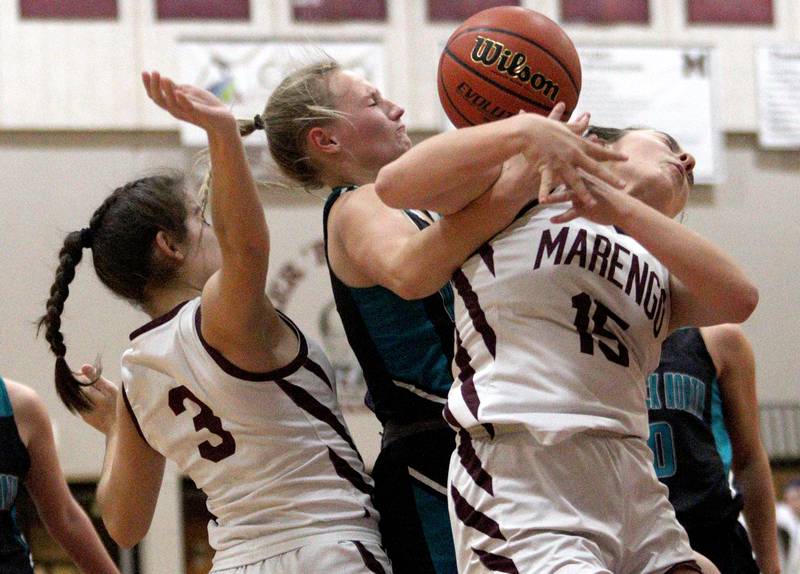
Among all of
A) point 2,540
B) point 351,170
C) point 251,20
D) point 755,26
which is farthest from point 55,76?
point 351,170

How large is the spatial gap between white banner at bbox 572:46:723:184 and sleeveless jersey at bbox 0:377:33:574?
841 centimetres

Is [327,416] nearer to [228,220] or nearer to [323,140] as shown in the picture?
[228,220]

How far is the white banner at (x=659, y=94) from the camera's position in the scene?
11484mm

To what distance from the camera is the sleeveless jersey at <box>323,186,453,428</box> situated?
112 inches

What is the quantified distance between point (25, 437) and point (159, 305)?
1095mm

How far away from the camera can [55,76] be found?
10.6 meters

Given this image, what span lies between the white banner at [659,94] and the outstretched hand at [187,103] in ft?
30.3

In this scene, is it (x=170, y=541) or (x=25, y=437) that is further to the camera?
(x=170, y=541)

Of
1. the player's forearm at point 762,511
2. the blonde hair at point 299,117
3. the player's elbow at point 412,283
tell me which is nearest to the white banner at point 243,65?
the player's forearm at point 762,511

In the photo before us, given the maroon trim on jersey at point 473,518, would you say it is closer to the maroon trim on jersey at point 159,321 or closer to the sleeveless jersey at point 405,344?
the sleeveless jersey at point 405,344

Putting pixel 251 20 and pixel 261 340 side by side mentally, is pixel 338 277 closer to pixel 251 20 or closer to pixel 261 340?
pixel 261 340

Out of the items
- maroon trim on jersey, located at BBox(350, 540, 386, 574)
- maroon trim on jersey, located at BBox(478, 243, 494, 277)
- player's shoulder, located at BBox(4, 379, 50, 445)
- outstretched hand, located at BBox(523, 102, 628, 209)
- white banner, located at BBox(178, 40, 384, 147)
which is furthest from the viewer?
white banner, located at BBox(178, 40, 384, 147)

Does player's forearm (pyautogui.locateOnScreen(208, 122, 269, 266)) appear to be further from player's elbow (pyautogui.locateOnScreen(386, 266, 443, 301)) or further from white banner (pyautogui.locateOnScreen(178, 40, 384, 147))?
white banner (pyautogui.locateOnScreen(178, 40, 384, 147))

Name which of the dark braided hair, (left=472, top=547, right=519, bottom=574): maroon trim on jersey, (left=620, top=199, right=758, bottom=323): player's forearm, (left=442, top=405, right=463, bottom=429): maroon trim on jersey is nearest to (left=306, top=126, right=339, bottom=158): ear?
the dark braided hair
